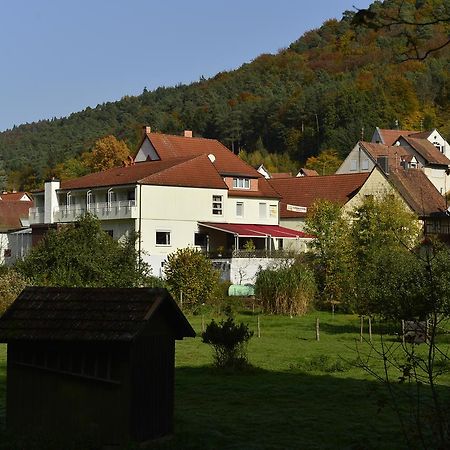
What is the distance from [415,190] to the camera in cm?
6406

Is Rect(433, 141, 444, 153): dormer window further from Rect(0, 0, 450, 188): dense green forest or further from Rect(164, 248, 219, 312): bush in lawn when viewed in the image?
Rect(164, 248, 219, 312): bush in lawn

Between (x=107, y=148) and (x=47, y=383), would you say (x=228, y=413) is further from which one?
(x=107, y=148)

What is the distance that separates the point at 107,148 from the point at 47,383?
8718 cm

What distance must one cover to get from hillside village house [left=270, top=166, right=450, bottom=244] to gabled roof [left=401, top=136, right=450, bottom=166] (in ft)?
52.7

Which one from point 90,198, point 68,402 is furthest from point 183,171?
point 68,402

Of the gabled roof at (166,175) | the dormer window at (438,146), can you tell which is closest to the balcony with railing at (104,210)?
the gabled roof at (166,175)

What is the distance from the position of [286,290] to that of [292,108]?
91.2 metres

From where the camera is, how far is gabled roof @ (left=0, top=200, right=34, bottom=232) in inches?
3140

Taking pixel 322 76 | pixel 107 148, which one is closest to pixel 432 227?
pixel 107 148

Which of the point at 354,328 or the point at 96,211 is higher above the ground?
the point at 96,211

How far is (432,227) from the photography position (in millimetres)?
63656

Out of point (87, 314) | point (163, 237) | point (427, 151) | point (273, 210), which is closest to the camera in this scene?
point (87, 314)

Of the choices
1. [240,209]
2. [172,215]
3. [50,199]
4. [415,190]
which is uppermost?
[415,190]

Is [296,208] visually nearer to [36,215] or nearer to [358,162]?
Answer: [36,215]
